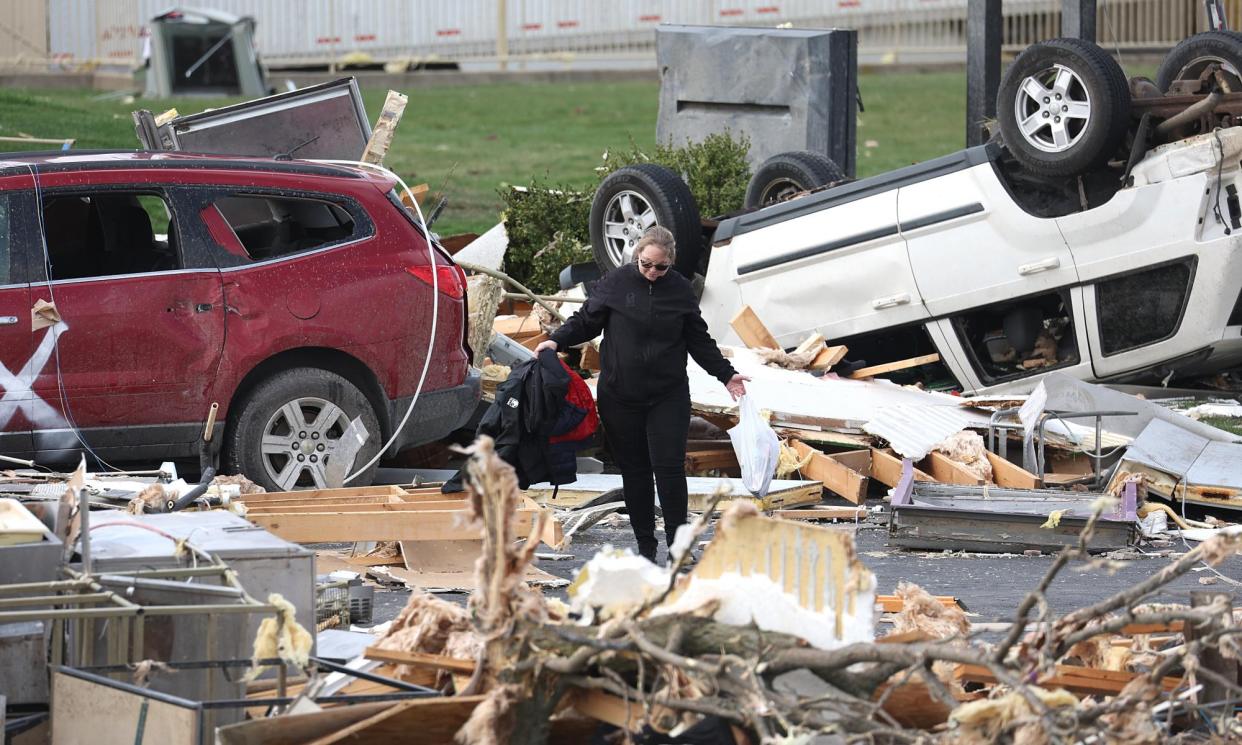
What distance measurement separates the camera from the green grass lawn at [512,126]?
76.0ft

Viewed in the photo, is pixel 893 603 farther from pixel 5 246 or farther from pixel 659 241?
pixel 5 246

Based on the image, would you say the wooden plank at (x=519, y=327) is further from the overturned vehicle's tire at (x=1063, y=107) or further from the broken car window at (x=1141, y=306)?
the broken car window at (x=1141, y=306)

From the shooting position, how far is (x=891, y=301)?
12.2 metres

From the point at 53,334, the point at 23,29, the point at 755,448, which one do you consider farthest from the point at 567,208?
the point at 23,29

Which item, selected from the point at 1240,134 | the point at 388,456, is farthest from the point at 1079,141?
the point at 388,456

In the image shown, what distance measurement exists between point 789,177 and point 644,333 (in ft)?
19.5

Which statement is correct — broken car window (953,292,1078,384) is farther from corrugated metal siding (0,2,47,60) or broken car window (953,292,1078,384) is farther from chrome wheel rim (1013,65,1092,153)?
corrugated metal siding (0,2,47,60)

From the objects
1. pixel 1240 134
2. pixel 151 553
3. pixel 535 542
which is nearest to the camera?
pixel 535 542

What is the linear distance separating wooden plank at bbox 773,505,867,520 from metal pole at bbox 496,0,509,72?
30618 millimetres

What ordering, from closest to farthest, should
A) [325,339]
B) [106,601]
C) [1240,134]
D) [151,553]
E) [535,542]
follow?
[535,542], [106,601], [151,553], [325,339], [1240,134]

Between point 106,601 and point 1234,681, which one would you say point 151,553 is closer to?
point 106,601

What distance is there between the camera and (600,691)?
5.09 meters

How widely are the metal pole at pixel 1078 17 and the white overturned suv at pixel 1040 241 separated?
233 centimetres

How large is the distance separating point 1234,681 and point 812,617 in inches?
57.5
